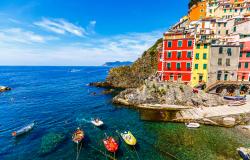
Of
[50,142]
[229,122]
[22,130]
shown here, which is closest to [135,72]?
[229,122]

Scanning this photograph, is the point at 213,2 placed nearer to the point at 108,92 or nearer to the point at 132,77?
the point at 132,77

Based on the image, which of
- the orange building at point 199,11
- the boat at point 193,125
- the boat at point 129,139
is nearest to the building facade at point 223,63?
the boat at point 193,125

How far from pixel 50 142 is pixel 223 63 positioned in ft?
137

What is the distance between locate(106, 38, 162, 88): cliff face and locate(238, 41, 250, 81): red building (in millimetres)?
36768

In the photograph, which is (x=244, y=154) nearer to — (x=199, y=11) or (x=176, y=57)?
(x=176, y=57)

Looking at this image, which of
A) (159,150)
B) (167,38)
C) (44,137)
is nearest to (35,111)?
(44,137)

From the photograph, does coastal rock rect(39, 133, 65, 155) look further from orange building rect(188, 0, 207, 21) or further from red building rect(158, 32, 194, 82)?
orange building rect(188, 0, 207, 21)

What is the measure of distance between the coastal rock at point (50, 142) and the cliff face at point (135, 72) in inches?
1853

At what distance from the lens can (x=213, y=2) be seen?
6969 centimetres

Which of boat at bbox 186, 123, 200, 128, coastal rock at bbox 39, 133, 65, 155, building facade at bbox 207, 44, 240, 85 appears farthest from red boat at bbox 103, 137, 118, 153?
building facade at bbox 207, 44, 240, 85

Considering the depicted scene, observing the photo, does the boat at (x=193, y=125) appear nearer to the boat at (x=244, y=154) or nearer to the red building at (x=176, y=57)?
the boat at (x=244, y=154)

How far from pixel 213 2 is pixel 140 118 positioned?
64.9 m

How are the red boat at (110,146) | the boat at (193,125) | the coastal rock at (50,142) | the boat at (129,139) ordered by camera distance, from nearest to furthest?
the red boat at (110,146) < the coastal rock at (50,142) < the boat at (129,139) < the boat at (193,125)

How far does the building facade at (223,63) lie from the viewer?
128 feet
